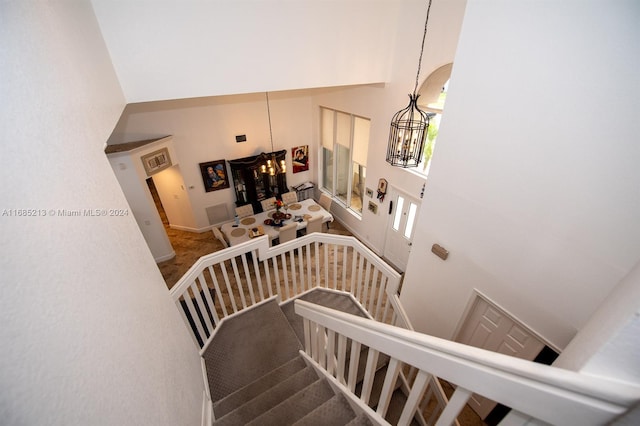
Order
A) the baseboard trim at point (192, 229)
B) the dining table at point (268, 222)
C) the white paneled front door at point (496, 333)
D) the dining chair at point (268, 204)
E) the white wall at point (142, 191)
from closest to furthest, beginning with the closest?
1. the white paneled front door at point (496, 333)
2. the white wall at point (142, 191)
3. the dining table at point (268, 222)
4. the dining chair at point (268, 204)
5. the baseboard trim at point (192, 229)

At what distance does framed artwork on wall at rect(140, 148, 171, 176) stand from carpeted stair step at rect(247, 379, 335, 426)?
516cm

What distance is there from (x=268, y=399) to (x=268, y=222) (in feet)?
14.0

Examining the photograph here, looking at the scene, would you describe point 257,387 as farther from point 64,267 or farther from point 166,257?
point 166,257

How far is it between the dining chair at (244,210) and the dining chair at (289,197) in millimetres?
940

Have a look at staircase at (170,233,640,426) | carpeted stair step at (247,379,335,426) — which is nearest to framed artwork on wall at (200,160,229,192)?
staircase at (170,233,640,426)

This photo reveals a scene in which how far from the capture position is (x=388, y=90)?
15.9ft

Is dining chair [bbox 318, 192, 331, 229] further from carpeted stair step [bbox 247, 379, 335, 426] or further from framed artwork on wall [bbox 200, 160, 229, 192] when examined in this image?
carpeted stair step [bbox 247, 379, 335, 426]

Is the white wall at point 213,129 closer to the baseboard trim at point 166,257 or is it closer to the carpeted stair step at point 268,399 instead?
the baseboard trim at point 166,257

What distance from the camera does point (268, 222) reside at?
20.6 feet

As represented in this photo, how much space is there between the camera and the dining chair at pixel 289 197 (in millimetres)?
7370

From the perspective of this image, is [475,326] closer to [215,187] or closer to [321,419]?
[321,419]

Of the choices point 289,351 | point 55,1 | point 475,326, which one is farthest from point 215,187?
point 475,326

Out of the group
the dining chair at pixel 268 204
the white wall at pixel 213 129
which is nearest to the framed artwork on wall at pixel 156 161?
the white wall at pixel 213 129

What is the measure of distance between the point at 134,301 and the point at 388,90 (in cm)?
500
